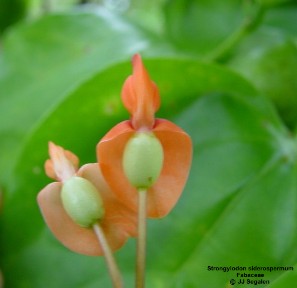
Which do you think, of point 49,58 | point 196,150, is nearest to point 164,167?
point 196,150

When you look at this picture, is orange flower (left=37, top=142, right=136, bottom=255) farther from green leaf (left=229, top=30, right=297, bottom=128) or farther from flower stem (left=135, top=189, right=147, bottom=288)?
green leaf (left=229, top=30, right=297, bottom=128)

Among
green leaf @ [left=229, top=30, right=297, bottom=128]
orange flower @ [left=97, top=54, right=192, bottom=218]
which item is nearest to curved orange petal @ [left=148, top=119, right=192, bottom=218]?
orange flower @ [left=97, top=54, right=192, bottom=218]


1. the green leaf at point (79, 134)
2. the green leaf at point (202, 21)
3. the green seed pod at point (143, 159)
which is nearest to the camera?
the green seed pod at point (143, 159)

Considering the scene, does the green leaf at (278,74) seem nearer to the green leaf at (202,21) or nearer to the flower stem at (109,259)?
the green leaf at (202,21)

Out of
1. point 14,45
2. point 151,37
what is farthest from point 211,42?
point 14,45

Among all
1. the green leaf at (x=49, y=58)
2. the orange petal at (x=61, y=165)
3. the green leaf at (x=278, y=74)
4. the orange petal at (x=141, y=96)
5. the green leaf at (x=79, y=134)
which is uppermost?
the green leaf at (x=49, y=58)

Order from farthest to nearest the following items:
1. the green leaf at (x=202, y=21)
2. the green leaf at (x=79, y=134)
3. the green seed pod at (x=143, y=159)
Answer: the green leaf at (x=202, y=21)
the green leaf at (x=79, y=134)
the green seed pod at (x=143, y=159)

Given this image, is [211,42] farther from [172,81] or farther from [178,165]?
[178,165]

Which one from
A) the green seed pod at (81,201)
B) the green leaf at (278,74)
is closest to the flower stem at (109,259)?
the green seed pod at (81,201)
